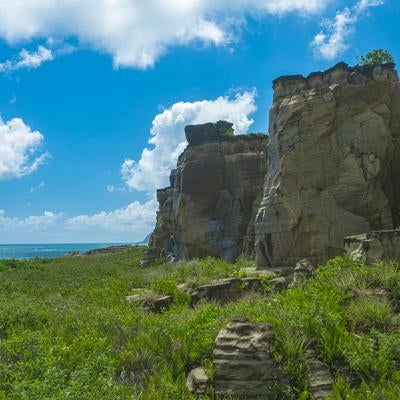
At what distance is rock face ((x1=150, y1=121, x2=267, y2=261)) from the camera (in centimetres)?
3372

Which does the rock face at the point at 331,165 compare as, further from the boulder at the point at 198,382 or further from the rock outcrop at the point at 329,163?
the boulder at the point at 198,382

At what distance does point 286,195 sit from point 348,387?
1640 cm

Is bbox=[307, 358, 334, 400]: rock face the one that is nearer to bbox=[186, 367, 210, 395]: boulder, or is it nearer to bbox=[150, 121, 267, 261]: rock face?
bbox=[186, 367, 210, 395]: boulder

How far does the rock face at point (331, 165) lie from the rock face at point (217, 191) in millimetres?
8219

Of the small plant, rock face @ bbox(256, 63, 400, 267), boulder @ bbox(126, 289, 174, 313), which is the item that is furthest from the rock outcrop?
the small plant

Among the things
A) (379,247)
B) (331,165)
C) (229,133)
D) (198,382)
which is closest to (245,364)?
(198,382)

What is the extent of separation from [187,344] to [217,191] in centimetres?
2642

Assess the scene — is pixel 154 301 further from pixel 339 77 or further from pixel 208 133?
pixel 208 133

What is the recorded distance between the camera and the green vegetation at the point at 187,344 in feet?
26.5

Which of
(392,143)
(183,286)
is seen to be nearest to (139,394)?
(183,286)

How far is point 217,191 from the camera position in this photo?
1415 inches

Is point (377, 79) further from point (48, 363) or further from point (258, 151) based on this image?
point (48, 363)

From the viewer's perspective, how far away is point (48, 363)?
8.98 metres

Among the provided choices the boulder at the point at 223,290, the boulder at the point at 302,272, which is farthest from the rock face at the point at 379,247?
the boulder at the point at 223,290
